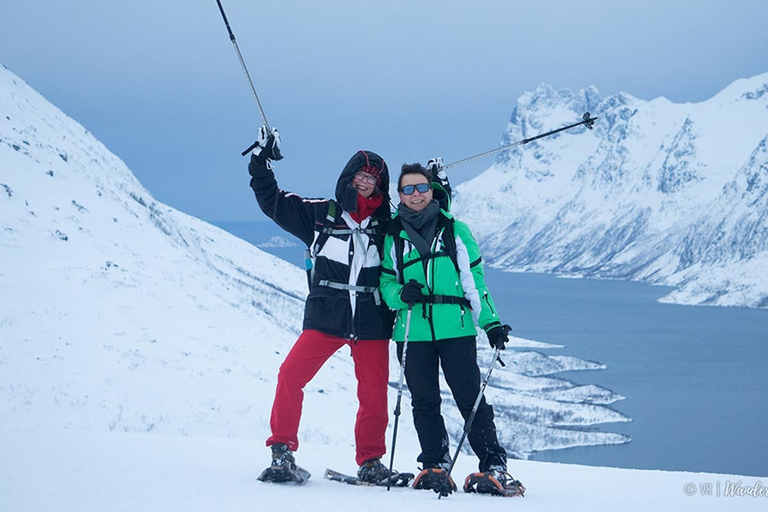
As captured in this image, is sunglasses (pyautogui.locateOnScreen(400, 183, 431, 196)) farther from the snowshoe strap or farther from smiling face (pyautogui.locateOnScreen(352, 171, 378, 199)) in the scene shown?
the snowshoe strap

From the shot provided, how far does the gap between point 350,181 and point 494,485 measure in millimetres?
2667

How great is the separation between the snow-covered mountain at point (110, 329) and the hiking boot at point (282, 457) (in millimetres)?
2193

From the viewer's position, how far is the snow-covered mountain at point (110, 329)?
1164 centimetres

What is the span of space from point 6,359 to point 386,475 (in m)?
9.37

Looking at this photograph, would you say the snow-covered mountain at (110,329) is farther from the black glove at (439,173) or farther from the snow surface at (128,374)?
the black glove at (439,173)

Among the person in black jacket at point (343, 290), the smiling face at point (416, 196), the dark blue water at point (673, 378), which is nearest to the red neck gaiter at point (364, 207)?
the person in black jacket at point (343, 290)

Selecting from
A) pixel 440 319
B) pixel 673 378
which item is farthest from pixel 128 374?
pixel 673 378

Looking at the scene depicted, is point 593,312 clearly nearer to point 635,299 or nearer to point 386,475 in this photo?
point 635,299

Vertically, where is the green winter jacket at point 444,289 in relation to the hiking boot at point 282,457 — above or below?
above

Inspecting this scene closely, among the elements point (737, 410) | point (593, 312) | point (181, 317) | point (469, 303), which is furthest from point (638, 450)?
point (593, 312)

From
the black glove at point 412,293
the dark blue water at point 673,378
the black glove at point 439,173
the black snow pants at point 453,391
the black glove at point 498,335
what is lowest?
the black snow pants at point 453,391

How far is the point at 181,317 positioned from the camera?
58.4 feet

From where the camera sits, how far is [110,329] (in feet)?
48.8

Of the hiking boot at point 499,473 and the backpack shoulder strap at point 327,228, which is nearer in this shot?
the hiking boot at point 499,473
